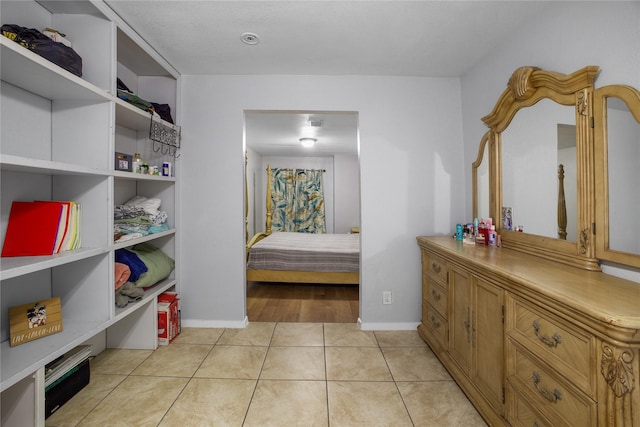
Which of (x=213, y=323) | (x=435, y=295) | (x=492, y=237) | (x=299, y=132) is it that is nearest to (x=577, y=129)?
(x=492, y=237)

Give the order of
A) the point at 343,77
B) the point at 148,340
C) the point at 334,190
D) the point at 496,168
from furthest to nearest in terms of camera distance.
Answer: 1. the point at 334,190
2. the point at 343,77
3. the point at 148,340
4. the point at 496,168

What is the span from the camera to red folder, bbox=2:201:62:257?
4.91ft

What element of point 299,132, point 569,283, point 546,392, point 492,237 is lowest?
point 546,392

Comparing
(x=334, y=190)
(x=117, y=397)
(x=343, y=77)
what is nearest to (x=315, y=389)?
(x=117, y=397)

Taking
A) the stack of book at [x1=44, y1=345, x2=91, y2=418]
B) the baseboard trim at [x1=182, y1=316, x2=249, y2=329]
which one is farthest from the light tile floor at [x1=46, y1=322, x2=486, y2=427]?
the baseboard trim at [x1=182, y1=316, x2=249, y2=329]

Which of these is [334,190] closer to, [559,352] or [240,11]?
[240,11]

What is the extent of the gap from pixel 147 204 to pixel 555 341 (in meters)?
2.76

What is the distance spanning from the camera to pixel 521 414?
51.1 inches

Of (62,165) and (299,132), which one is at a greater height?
(299,132)

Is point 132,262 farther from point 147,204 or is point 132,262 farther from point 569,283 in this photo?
point 569,283

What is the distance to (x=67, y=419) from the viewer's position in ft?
5.24

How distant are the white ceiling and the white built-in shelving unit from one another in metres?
0.31

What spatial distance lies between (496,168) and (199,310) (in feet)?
9.32

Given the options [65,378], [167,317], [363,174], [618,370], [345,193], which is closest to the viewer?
[618,370]
